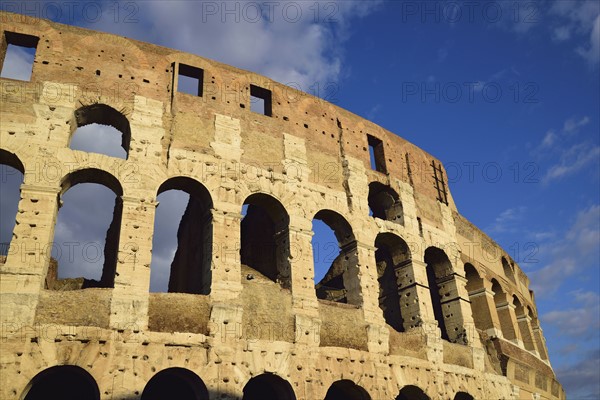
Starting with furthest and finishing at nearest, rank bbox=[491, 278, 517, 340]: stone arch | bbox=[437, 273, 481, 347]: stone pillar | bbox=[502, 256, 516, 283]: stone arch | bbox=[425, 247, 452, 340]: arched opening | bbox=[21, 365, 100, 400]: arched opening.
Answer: bbox=[502, 256, 516, 283]: stone arch < bbox=[491, 278, 517, 340]: stone arch < bbox=[425, 247, 452, 340]: arched opening < bbox=[437, 273, 481, 347]: stone pillar < bbox=[21, 365, 100, 400]: arched opening

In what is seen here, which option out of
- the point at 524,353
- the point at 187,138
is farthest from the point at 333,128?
the point at 524,353

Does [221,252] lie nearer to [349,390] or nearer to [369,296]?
[369,296]

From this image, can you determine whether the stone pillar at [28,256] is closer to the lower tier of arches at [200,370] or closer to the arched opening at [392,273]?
the lower tier of arches at [200,370]

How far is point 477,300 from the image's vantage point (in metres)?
15.8

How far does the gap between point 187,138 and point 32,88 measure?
9.95ft

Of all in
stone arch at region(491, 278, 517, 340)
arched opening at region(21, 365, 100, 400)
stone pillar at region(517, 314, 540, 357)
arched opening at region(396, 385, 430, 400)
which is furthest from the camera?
stone pillar at region(517, 314, 540, 357)

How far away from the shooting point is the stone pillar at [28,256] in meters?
8.26

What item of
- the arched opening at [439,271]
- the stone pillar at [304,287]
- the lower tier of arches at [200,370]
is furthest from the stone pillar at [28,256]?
the arched opening at [439,271]

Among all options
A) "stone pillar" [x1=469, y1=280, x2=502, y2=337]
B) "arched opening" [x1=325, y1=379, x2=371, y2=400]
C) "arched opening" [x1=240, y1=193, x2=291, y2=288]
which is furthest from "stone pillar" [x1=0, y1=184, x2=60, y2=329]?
"stone pillar" [x1=469, y1=280, x2=502, y2=337]

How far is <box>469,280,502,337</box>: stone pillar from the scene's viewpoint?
1514cm

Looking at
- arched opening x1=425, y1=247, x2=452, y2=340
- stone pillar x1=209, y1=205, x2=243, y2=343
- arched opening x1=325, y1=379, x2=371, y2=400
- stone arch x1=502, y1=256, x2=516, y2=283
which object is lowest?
arched opening x1=325, y1=379, x2=371, y2=400

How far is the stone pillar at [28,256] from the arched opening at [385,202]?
7.94m

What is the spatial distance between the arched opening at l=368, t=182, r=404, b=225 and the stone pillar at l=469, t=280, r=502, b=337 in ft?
13.1

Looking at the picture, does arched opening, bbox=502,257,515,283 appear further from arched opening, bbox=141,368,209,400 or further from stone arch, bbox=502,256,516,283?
arched opening, bbox=141,368,209,400
